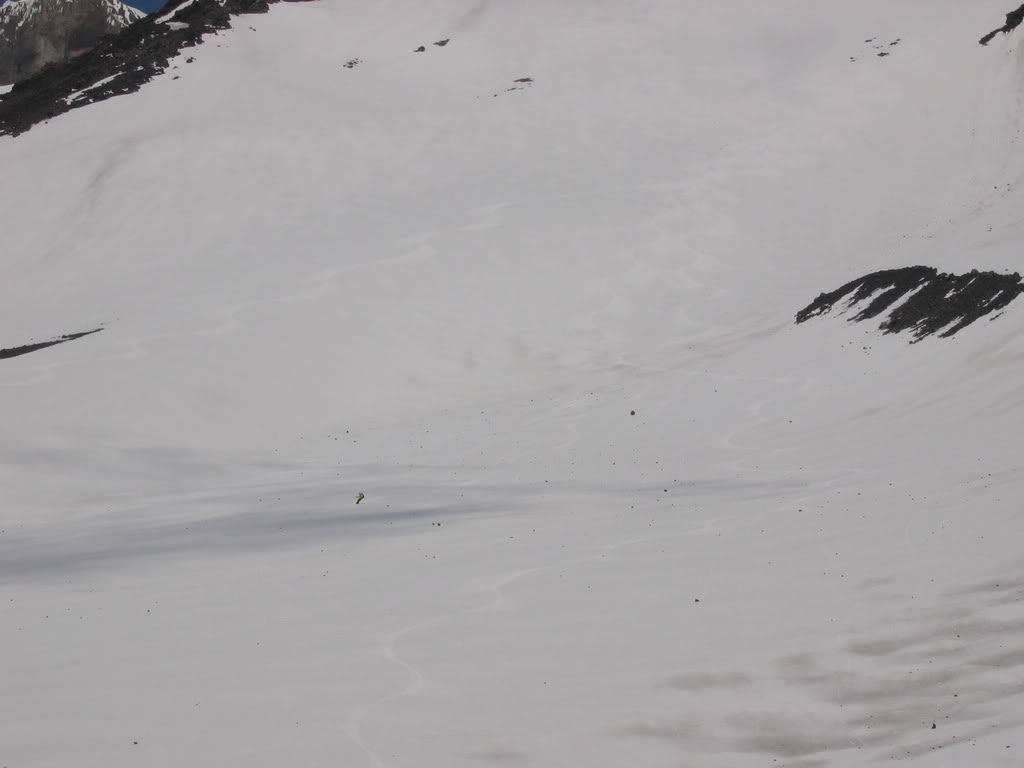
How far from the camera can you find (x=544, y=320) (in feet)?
114

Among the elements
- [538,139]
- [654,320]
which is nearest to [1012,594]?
[654,320]

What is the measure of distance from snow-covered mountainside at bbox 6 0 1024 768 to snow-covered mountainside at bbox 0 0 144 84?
142 feet

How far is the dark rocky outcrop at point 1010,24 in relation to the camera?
47500 millimetres

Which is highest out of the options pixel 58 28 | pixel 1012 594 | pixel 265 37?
pixel 58 28

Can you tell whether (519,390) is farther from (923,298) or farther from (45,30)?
(45,30)

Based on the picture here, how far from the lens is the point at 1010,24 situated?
157 feet

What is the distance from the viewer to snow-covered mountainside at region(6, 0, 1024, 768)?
868 cm

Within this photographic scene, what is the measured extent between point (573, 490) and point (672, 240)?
2246 centimetres

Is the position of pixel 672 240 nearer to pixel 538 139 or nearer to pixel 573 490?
pixel 538 139

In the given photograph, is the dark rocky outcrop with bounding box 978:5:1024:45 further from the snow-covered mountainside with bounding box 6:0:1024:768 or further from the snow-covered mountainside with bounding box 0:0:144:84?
the snow-covered mountainside with bounding box 0:0:144:84

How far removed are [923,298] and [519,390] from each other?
9.77m

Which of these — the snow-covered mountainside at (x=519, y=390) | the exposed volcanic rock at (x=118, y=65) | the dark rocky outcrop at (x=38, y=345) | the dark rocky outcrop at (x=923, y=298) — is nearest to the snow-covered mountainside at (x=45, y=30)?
the exposed volcanic rock at (x=118, y=65)

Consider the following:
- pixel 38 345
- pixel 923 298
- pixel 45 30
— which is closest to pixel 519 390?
pixel 923 298

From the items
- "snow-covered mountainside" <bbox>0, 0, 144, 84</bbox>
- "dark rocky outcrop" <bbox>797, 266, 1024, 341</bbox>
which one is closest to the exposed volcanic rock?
"dark rocky outcrop" <bbox>797, 266, 1024, 341</bbox>
